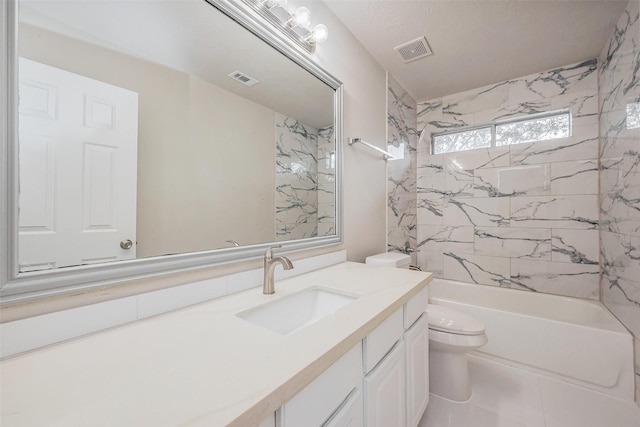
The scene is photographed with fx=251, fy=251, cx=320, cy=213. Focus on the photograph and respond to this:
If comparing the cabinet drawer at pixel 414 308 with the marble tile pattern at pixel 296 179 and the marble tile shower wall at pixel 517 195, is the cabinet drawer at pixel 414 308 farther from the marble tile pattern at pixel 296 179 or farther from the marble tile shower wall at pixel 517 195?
the marble tile shower wall at pixel 517 195

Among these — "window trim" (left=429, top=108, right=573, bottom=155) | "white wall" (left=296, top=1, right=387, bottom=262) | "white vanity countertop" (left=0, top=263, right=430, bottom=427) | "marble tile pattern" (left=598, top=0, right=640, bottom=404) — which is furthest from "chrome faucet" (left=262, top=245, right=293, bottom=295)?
"window trim" (left=429, top=108, right=573, bottom=155)

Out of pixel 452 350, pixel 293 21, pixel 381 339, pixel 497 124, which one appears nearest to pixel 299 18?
pixel 293 21

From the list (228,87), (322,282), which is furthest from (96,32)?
(322,282)

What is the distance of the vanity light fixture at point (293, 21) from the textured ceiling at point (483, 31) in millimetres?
417

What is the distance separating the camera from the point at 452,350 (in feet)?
5.07

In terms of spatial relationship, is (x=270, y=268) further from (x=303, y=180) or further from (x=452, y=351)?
(x=452, y=351)

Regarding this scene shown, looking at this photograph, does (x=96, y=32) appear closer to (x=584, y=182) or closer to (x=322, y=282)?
(x=322, y=282)

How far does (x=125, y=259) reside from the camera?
0.74 m

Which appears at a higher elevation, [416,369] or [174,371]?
[174,371]

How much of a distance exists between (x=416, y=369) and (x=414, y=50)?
218 centimetres

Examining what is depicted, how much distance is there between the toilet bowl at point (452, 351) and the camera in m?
1.50

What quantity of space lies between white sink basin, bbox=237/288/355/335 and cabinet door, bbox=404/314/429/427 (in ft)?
1.14

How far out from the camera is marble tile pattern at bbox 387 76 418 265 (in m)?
2.35

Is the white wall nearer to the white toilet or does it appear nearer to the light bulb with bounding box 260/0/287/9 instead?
the light bulb with bounding box 260/0/287/9
